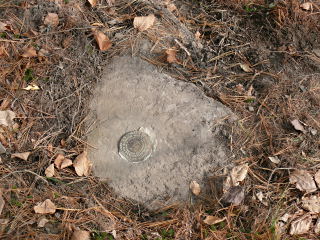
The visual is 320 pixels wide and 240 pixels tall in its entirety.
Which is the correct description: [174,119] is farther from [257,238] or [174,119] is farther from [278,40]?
[278,40]

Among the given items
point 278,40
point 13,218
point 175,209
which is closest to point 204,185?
point 175,209

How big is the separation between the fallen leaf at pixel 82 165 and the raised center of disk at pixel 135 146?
0.76ft

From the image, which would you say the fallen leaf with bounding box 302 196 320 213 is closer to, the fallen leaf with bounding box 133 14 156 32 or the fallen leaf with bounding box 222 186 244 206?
the fallen leaf with bounding box 222 186 244 206

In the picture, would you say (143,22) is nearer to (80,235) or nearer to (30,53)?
(30,53)

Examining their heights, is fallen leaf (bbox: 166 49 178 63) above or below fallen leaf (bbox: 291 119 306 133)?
above

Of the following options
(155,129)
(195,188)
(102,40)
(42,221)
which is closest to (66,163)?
(42,221)

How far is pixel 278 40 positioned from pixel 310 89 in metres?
0.53

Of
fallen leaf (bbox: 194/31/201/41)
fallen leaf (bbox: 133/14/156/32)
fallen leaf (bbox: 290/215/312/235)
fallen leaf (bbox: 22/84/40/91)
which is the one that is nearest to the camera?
fallen leaf (bbox: 290/215/312/235)

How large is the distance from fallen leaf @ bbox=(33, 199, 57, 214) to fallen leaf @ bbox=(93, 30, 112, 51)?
47.2 inches

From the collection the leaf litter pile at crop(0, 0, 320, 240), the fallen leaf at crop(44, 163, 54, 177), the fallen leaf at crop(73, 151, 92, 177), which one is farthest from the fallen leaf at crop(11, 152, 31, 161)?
the fallen leaf at crop(73, 151, 92, 177)

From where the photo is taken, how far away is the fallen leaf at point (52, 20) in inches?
117

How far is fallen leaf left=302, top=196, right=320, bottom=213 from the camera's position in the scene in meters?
2.46

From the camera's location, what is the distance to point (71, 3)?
3.10 m

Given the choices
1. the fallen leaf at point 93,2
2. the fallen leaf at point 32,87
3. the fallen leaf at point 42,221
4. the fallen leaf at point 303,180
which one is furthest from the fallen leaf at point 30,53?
the fallen leaf at point 303,180
